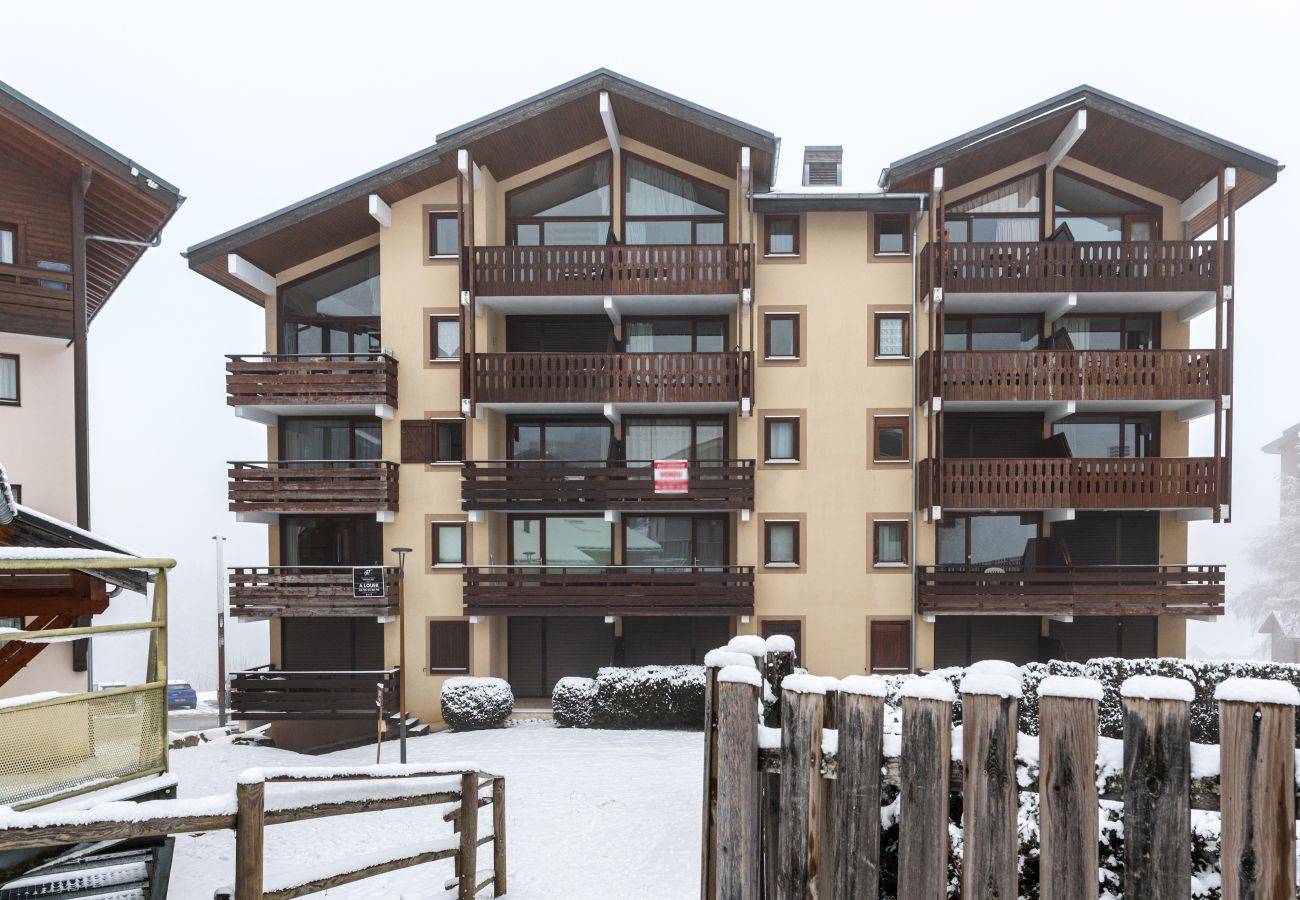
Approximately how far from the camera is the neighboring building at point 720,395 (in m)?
18.4

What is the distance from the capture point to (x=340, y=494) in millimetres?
18750

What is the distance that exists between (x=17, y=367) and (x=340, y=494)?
23.3 feet

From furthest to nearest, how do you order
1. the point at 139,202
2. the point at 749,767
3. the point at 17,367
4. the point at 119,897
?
1. the point at 139,202
2. the point at 17,367
3. the point at 119,897
4. the point at 749,767

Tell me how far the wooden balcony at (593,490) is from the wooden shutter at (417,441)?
62.3 inches

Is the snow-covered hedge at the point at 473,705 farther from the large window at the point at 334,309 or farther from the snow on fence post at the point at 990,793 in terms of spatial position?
the snow on fence post at the point at 990,793

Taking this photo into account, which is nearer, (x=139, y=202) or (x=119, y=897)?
(x=119, y=897)

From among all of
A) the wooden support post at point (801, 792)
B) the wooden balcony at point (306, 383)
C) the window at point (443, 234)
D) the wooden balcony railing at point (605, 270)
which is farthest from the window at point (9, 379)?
the wooden support post at point (801, 792)

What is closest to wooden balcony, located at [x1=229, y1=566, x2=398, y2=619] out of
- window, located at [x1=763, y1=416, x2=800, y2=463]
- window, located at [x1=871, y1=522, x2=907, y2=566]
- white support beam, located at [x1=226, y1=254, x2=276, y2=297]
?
white support beam, located at [x1=226, y1=254, x2=276, y2=297]

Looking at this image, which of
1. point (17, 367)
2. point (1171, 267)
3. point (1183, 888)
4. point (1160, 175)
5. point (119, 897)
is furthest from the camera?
point (1160, 175)

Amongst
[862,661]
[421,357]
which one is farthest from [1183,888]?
[421,357]

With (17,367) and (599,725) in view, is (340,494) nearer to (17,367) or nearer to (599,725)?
(17,367)

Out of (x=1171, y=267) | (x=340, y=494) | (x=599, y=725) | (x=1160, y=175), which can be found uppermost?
(x=1160, y=175)

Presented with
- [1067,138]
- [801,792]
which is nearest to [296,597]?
[801,792]

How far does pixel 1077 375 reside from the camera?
1827 cm
